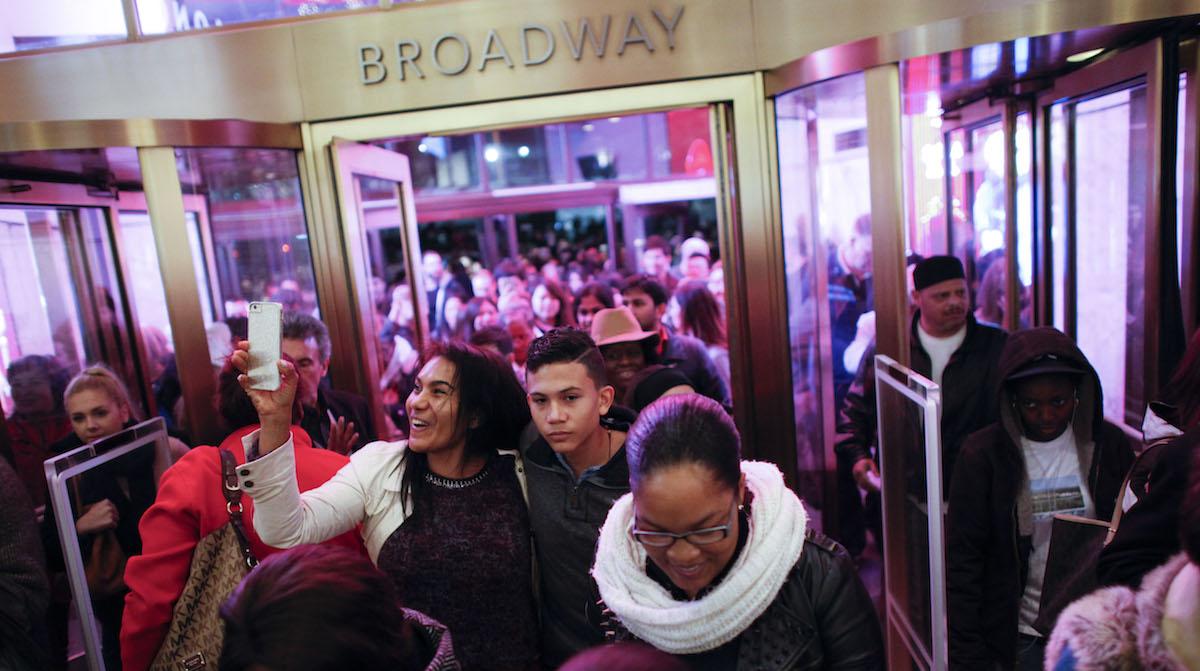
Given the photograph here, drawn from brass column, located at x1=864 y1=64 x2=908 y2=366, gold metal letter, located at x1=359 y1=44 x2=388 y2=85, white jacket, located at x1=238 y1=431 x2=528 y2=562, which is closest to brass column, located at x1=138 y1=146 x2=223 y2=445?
gold metal letter, located at x1=359 y1=44 x2=388 y2=85

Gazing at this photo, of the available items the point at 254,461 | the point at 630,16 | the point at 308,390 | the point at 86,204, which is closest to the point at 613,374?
the point at 308,390

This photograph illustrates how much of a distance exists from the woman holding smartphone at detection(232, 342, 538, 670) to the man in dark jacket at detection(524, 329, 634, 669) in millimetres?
61

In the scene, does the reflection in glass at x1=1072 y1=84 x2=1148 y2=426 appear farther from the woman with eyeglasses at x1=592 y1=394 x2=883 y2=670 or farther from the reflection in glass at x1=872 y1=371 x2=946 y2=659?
the woman with eyeglasses at x1=592 y1=394 x2=883 y2=670

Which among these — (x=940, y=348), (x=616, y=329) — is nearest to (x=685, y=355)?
(x=616, y=329)

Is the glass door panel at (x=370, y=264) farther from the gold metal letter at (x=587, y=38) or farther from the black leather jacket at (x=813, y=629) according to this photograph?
the black leather jacket at (x=813, y=629)

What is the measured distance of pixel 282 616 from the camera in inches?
47.5

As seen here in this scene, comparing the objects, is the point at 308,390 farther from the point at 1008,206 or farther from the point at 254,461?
the point at 1008,206

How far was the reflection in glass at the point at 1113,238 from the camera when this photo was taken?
3488 mm

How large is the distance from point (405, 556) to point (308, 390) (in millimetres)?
1362

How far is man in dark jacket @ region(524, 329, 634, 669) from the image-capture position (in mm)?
2066

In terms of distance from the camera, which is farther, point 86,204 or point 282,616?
point 86,204

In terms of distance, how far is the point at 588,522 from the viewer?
2057 millimetres

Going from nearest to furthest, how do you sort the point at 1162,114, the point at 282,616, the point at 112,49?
the point at 282,616 < the point at 1162,114 < the point at 112,49

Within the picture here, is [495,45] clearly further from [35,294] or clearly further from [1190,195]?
[1190,195]
